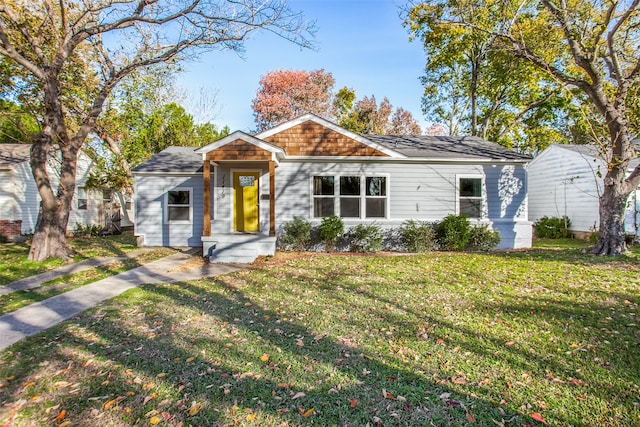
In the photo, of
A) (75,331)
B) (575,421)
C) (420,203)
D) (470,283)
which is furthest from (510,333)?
(420,203)

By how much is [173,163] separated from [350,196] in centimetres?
710

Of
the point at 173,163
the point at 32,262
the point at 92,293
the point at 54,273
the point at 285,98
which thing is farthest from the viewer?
the point at 285,98

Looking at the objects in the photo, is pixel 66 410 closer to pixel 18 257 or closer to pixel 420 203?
pixel 18 257

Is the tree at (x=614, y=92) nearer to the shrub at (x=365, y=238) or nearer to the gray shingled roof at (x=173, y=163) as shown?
the shrub at (x=365, y=238)

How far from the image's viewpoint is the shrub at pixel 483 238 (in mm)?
11594

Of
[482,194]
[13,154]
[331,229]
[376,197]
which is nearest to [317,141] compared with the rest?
[376,197]

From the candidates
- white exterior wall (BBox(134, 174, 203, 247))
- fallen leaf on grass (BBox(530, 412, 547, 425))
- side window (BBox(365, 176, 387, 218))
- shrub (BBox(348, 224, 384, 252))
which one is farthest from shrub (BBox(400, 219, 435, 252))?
fallen leaf on grass (BBox(530, 412, 547, 425))

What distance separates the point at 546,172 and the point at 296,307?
17.7m

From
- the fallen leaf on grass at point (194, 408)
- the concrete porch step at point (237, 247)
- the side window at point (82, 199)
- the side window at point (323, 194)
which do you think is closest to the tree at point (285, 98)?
the side window at point (82, 199)

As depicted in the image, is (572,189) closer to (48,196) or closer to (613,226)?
(613,226)

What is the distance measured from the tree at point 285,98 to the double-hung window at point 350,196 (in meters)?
17.2

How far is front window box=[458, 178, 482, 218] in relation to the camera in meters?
12.2

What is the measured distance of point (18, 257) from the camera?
32.6ft

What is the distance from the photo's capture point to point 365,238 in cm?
1138
